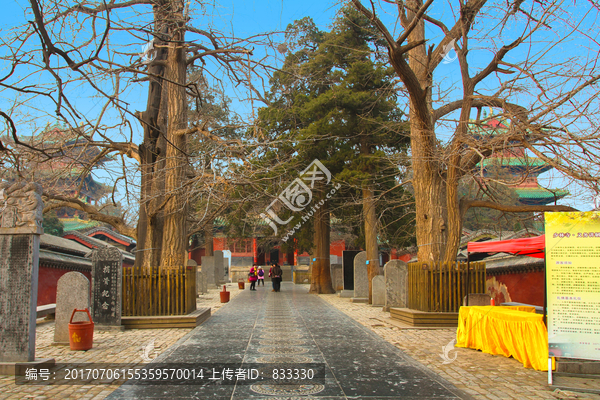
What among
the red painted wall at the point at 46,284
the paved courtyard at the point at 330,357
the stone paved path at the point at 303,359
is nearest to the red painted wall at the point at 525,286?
the paved courtyard at the point at 330,357

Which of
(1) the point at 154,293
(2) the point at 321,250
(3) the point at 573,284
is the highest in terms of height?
(3) the point at 573,284

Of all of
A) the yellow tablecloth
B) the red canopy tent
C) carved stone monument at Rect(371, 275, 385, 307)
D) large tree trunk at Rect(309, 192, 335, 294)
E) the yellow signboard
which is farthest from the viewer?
large tree trunk at Rect(309, 192, 335, 294)

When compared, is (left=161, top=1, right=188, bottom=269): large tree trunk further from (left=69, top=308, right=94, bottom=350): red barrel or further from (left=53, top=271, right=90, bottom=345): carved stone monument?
(left=69, top=308, right=94, bottom=350): red barrel

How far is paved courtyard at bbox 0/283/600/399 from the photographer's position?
5.45m

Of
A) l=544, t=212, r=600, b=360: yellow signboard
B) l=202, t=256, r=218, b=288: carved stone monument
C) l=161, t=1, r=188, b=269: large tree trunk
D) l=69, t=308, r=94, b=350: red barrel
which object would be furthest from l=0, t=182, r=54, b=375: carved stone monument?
l=202, t=256, r=218, b=288: carved stone monument

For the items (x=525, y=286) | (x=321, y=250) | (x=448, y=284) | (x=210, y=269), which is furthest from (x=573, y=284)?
(x=210, y=269)

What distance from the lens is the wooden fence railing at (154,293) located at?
35.9 feet

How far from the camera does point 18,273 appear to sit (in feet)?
21.4

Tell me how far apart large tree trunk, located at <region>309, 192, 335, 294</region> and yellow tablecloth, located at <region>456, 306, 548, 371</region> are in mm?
13453

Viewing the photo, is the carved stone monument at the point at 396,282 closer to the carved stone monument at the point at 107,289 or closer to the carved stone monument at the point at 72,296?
the carved stone monument at the point at 107,289

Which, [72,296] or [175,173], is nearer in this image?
[72,296]

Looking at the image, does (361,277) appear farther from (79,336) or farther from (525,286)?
(79,336)

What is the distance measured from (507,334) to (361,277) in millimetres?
11834

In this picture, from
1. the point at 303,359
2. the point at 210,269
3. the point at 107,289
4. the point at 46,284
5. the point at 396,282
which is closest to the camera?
the point at 303,359
